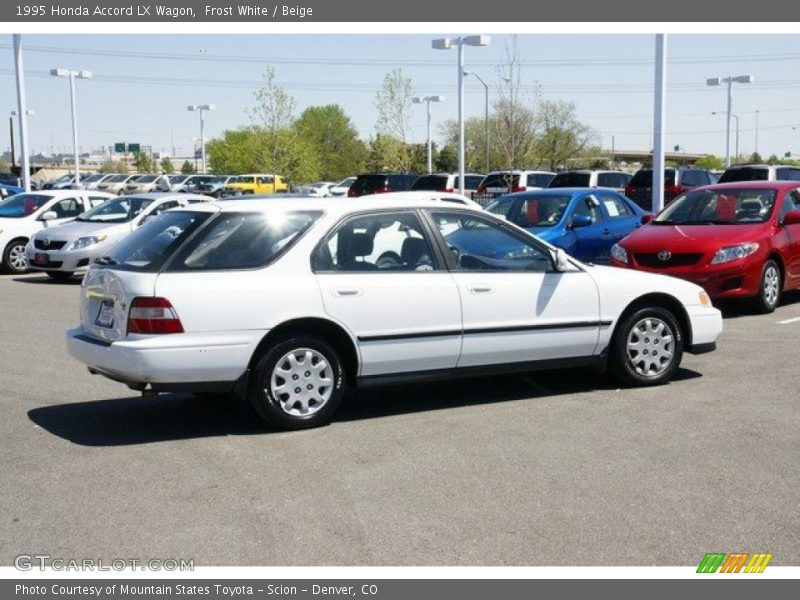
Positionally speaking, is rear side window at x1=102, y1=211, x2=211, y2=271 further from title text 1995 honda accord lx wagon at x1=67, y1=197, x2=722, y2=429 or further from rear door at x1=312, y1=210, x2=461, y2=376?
rear door at x1=312, y1=210, x2=461, y2=376

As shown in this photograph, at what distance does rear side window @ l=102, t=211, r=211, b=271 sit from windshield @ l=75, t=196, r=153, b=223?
1140cm

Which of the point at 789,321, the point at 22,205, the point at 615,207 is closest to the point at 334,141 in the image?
the point at 22,205

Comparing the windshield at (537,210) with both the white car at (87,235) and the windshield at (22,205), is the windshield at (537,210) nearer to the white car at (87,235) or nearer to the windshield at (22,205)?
the white car at (87,235)

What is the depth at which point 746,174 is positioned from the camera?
26578mm

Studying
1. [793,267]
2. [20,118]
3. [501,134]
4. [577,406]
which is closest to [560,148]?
[501,134]

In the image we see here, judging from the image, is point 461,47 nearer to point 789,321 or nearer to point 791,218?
point 791,218

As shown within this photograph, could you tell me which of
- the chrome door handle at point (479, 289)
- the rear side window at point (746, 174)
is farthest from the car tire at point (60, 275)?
the rear side window at point (746, 174)

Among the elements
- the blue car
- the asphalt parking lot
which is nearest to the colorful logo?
the asphalt parking lot

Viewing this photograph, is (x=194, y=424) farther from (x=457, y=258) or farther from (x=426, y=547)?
(x=426, y=547)

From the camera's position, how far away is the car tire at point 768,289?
39.7 feet

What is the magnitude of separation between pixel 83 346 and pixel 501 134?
27426 mm

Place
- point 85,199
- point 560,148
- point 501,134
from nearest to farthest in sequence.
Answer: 1. point 85,199
2. point 501,134
3. point 560,148

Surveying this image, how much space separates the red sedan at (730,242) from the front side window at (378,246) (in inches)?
216

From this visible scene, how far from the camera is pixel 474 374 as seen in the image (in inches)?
292
